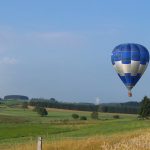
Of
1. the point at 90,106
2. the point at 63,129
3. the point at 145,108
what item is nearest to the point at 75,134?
the point at 63,129

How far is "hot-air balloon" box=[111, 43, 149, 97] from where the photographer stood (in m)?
35.0

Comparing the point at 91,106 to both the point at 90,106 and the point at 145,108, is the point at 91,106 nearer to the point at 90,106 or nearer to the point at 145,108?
the point at 90,106

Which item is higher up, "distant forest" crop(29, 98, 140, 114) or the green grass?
"distant forest" crop(29, 98, 140, 114)

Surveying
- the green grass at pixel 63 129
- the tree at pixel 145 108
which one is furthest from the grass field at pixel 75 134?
the tree at pixel 145 108

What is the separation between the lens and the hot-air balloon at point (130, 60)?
3497 cm

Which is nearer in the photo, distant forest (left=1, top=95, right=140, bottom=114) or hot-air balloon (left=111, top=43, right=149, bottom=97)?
hot-air balloon (left=111, top=43, right=149, bottom=97)

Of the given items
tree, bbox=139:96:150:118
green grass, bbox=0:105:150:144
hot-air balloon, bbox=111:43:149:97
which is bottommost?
green grass, bbox=0:105:150:144

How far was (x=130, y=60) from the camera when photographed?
1385 inches

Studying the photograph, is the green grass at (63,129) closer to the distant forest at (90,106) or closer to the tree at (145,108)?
the tree at (145,108)

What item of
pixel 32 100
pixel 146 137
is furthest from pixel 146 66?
pixel 32 100

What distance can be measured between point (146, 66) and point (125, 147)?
906 inches

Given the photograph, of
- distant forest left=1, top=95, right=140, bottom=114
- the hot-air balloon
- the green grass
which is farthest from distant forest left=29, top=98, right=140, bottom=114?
the hot-air balloon

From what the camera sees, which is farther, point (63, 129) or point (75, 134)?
point (63, 129)

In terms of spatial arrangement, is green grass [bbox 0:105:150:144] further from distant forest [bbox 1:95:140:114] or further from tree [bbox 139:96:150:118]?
distant forest [bbox 1:95:140:114]
